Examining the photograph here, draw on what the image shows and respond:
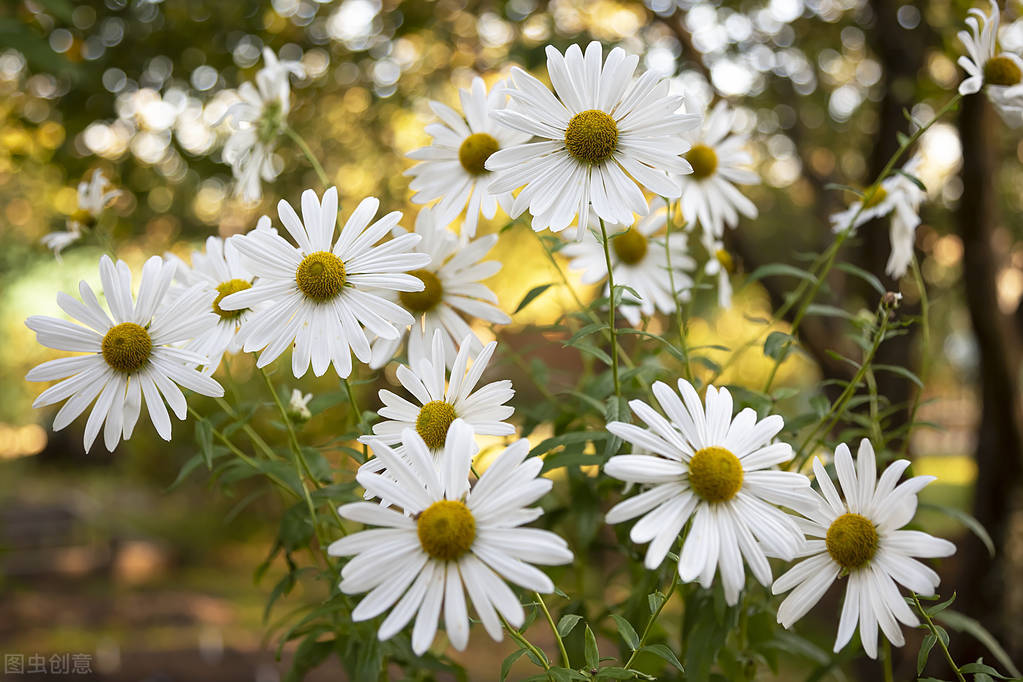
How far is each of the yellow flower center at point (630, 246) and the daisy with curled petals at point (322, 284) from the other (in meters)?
0.32

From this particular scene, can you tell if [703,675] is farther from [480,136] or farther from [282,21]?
[282,21]

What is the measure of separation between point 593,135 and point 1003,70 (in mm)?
355

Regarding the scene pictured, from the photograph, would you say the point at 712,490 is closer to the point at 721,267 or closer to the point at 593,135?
the point at 593,135

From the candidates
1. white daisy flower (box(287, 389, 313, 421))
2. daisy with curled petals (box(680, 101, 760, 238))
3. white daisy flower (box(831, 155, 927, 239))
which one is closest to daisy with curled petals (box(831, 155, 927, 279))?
white daisy flower (box(831, 155, 927, 239))

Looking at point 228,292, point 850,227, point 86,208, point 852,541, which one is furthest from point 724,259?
point 86,208

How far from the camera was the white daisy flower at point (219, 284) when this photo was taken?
1.87ft

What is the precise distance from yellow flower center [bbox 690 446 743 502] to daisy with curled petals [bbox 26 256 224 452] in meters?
0.32

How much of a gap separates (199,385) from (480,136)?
1.02ft

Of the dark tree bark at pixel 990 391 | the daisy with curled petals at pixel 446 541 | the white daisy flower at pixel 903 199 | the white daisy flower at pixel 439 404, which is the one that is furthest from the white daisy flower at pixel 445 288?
the dark tree bark at pixel 990 391

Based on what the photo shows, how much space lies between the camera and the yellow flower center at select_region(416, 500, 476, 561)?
0.42 meters

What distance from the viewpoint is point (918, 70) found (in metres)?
1.66

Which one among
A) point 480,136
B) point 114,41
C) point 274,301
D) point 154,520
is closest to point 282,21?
point 114,41

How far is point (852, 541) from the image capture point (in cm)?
50

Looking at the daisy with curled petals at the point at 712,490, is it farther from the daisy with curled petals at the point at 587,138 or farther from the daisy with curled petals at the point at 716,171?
the daisy with curled petals at the point at 716,171
